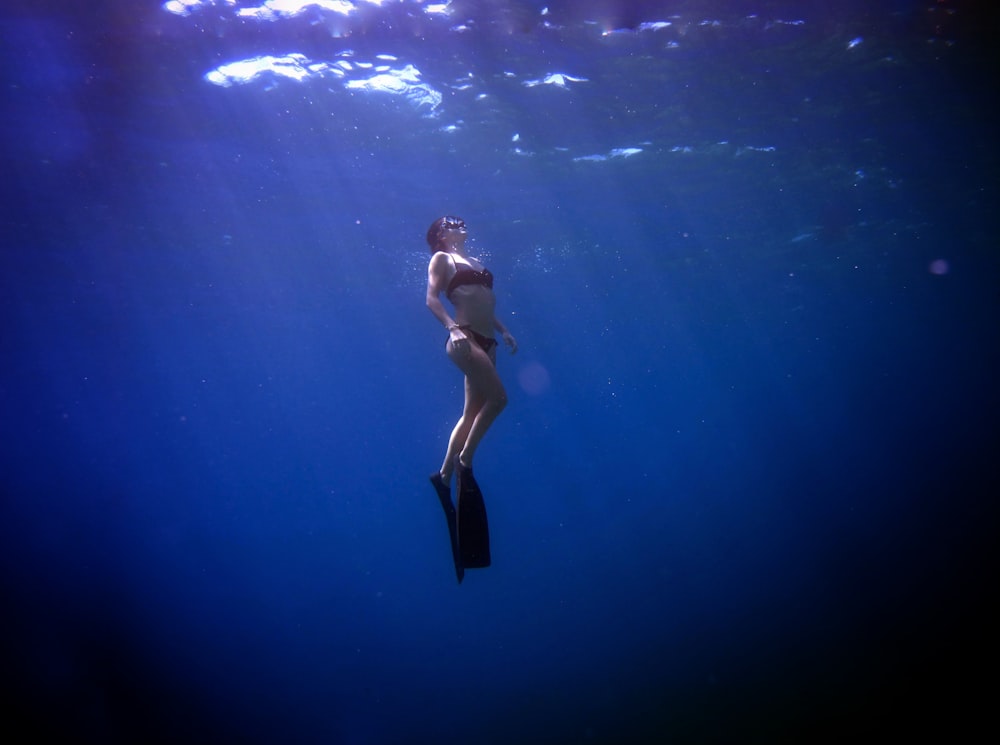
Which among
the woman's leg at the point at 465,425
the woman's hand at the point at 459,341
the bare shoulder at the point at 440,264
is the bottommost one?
the woman's leg at the point at 465,425

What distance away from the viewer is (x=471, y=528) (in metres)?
5.60

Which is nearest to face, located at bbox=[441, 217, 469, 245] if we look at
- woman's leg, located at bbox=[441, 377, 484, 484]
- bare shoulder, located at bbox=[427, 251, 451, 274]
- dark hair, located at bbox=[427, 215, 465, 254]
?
dark hair, located at bbox=[427, 215, 465, 254]

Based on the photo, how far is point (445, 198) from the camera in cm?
1609

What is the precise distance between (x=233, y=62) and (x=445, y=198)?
702cm

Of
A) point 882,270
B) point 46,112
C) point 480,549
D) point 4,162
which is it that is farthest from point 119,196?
point 882,270

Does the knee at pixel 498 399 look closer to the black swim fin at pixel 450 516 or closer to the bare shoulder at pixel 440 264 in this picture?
the black swim fin at pixel 450 516

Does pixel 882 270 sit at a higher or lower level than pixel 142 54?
lower

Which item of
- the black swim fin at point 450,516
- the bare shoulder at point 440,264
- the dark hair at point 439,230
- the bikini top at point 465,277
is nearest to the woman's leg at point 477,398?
the black swim fin at point 450,516

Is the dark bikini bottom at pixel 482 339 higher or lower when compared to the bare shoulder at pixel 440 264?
lower

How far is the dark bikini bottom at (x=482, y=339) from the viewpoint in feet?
18.9

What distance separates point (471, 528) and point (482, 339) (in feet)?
6.37

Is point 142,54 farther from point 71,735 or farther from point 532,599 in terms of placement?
point 532,599

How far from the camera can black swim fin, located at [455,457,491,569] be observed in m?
5.60

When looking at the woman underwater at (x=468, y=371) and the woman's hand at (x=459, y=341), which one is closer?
the woman's hand at (x=459, y=341)
